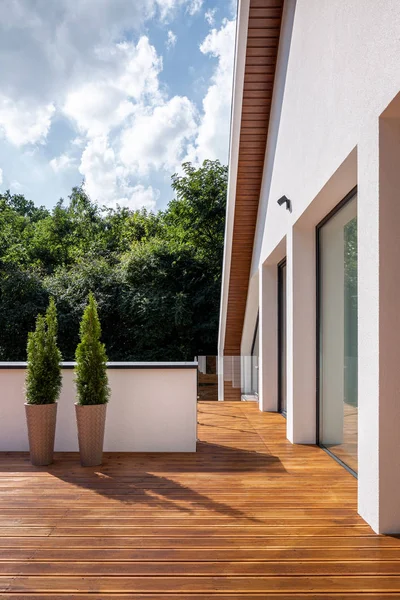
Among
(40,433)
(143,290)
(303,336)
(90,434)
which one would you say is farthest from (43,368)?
(143,290)

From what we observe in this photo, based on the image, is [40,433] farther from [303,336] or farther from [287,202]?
[287,202]

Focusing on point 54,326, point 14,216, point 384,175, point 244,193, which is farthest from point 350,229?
point 14,216

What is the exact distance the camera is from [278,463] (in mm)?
4891

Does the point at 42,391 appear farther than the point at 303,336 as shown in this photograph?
No

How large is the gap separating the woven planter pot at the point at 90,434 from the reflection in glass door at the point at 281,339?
143 inches

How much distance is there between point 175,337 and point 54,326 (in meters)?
11.4

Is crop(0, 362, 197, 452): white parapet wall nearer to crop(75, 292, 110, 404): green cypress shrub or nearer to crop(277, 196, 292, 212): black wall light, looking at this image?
crop(75, 292, 110, 404): green cypress shrub

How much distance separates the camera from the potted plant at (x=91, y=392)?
4824 millimetres

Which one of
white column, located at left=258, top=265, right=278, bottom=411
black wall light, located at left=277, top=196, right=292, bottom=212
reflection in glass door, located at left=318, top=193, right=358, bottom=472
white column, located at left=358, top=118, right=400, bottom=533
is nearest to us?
white column, located at left=358, top=118, right=400, bottom=533

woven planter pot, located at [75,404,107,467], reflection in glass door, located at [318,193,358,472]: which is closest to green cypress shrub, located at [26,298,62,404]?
woven planter pot, located at [75,404,107,467]

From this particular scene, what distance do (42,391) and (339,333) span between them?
298cm

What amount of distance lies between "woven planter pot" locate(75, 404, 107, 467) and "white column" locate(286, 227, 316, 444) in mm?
2214

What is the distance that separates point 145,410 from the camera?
5.40m

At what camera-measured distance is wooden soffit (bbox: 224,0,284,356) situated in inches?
251
